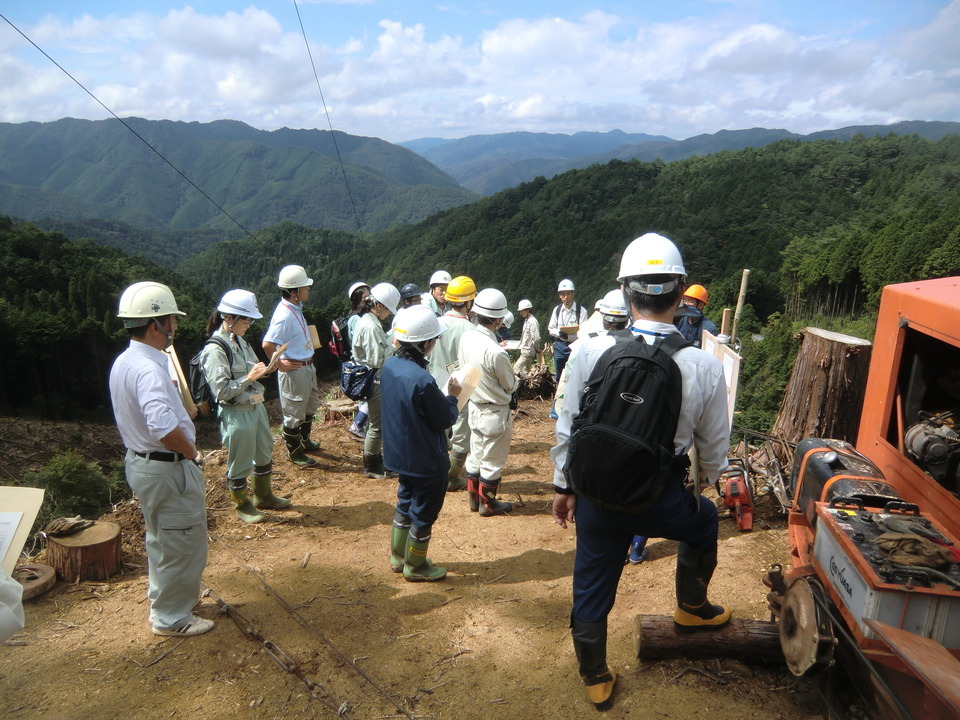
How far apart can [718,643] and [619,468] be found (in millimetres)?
1302

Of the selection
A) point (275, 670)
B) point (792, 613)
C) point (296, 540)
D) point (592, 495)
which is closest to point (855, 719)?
point (792, 613)

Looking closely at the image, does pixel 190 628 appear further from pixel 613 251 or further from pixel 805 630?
pixel 613 251

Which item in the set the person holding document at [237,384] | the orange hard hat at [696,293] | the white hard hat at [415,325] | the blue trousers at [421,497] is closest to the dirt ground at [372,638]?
the blue trousers at [421,497]

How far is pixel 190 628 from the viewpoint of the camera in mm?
3467

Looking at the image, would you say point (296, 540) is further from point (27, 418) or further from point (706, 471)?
point (27, 418)

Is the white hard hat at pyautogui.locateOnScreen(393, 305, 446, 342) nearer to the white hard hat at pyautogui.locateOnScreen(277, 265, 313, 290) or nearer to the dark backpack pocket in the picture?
the dark backpack pocket

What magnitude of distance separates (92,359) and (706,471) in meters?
31.3

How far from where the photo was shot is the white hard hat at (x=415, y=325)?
3.71 metres

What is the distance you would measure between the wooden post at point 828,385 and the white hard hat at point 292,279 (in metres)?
4.68

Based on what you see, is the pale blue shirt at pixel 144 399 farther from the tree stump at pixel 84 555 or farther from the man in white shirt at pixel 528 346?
the man in white shirt at pixel 528 346

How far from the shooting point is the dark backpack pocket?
7.48ft

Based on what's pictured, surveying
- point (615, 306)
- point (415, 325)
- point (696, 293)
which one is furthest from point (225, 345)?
point (696, 293)

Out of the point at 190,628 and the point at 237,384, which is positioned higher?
the point at 237,384

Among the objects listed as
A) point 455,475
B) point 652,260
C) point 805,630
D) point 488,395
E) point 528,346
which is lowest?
point 455,475
